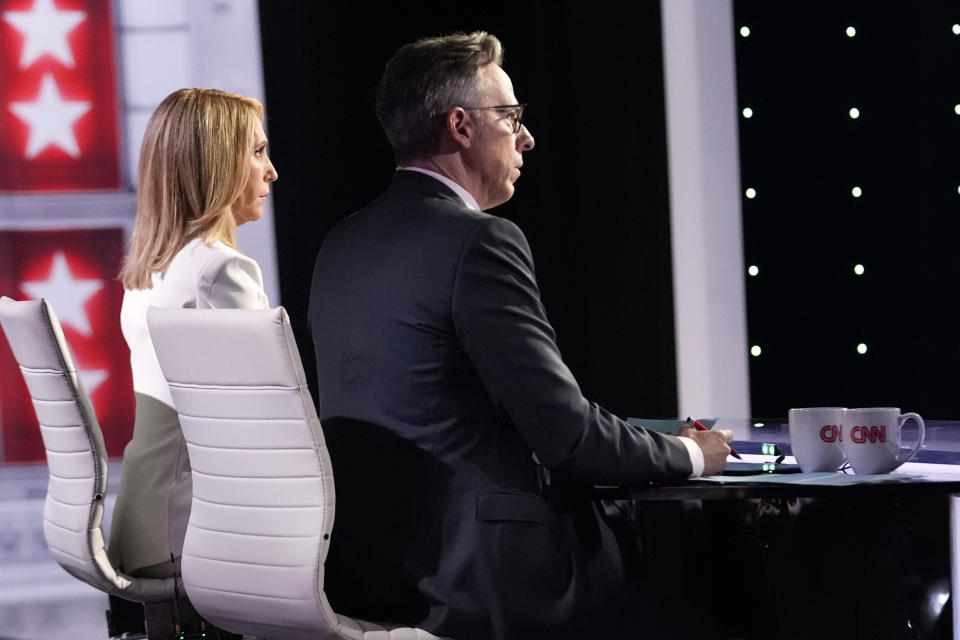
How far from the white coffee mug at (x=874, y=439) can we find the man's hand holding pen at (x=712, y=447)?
0.52 feet

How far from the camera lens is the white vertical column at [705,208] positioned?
13.6 ft

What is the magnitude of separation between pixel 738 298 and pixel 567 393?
107 inches

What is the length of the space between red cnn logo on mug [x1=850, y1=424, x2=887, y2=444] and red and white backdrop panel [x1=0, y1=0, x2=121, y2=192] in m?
3.24

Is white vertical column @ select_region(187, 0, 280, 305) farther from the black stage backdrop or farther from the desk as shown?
the desk

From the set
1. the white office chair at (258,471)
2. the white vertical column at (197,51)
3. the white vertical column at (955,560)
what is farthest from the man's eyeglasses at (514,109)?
the white vertical column at (197,51)

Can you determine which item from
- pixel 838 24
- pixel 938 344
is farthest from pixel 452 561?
pixel 838 24

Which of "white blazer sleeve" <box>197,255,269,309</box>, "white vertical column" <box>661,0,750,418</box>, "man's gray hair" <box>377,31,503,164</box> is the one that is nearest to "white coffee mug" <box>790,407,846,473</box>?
"man's gray hair" <box>377,31,503,164</box>

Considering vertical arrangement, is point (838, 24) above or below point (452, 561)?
above

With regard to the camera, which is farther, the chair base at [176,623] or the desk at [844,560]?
the chair base at [176,623]

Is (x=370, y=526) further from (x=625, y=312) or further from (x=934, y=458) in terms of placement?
(x=625, y=312)

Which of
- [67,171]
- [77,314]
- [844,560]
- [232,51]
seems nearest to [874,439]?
[844,560]

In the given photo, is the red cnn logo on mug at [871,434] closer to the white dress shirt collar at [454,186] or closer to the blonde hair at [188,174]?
the white dress shirt collar at [454,186]

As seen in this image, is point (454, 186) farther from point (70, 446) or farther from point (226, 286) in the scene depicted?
point (70, 446)

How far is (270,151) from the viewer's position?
4328 millimetres
